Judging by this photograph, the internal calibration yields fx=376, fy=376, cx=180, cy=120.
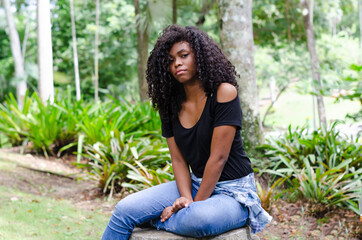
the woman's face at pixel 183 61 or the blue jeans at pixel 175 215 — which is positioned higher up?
the woman's face at pixel 183 61

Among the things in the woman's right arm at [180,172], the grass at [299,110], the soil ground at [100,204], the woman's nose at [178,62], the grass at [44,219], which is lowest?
the grass at [299,110]

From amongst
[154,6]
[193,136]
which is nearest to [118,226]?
[193,136]

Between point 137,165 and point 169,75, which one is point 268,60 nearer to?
point 137,165

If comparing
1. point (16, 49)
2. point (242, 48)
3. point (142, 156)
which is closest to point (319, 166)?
point (242, 48)

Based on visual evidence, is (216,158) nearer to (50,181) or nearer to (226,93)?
(226,93)

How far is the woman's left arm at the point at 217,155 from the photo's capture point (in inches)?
85.7

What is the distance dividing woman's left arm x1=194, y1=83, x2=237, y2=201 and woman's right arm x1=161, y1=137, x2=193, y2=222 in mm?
109

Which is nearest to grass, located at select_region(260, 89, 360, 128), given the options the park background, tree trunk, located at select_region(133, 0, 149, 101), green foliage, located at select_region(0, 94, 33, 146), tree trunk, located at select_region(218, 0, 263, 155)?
tree trunk, located at select_region(133, 0, 149, 101)

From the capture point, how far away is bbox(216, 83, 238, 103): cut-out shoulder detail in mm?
2215

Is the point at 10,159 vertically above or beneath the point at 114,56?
beneath

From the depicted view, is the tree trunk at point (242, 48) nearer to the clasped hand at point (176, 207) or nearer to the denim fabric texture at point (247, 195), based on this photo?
the denim fabric texture at point (247, 195)

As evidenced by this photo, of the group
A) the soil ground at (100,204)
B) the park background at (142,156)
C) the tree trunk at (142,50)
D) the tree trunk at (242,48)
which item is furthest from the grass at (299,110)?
the tree trunk at (242,48)

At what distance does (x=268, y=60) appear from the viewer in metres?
18.8

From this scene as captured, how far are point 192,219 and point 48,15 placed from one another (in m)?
6.13
